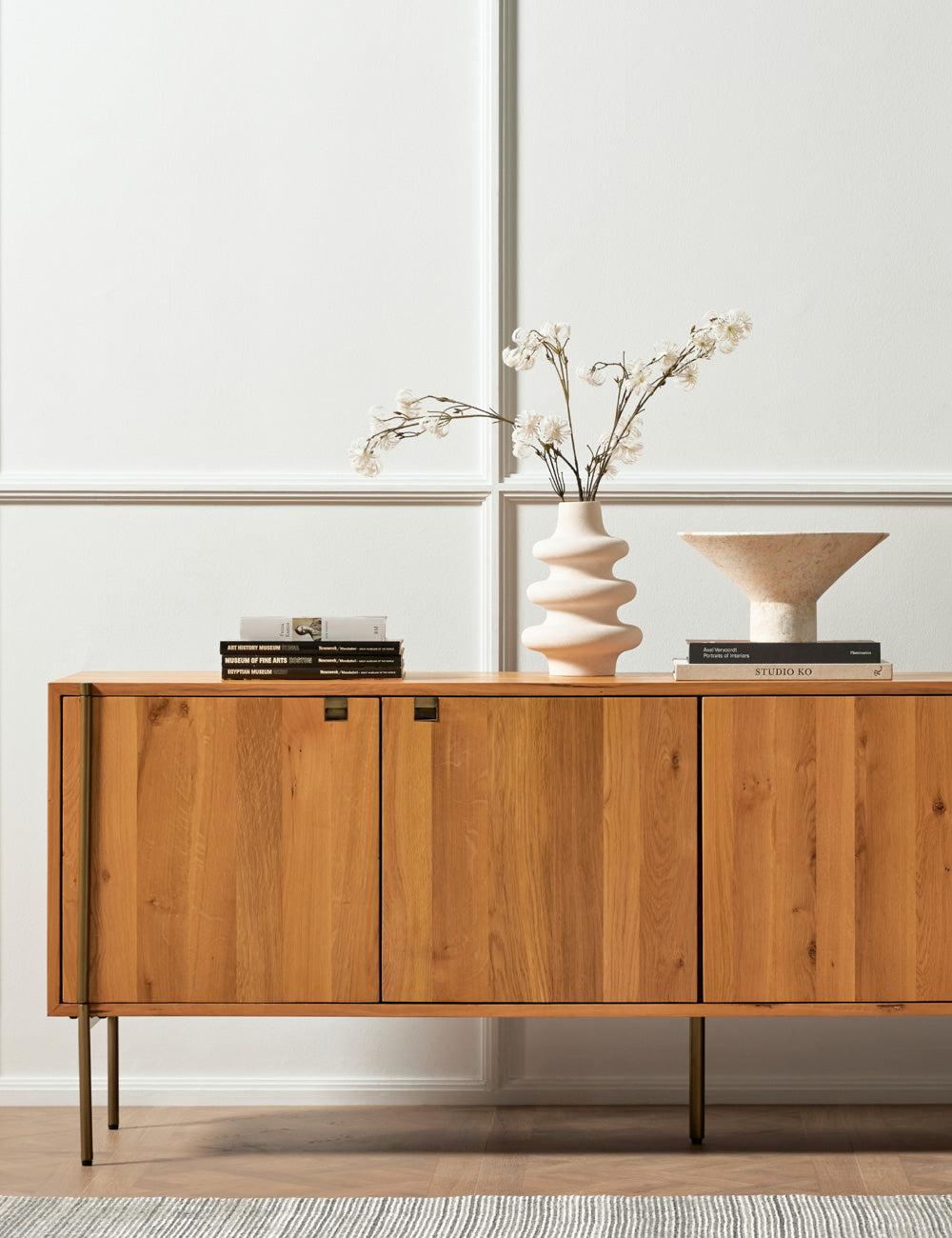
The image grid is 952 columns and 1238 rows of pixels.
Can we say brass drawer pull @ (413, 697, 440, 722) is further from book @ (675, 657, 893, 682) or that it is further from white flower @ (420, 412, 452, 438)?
white flower @ (420, 412, 452, 438)

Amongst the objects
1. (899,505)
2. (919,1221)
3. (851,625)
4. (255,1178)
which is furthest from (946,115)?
(255,1178)

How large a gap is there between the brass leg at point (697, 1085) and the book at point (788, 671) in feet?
2.23

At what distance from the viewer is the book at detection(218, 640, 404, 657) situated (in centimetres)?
224

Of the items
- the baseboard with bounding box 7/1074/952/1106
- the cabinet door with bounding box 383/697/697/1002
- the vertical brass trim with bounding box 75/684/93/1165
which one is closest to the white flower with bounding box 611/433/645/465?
the cabinet door with bounding box 383/697/697/1002

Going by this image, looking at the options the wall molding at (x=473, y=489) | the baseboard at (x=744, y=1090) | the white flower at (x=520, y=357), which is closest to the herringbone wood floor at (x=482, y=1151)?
the baseboard at (x=744, y=1090)

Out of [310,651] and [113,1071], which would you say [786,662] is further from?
[113,1071]

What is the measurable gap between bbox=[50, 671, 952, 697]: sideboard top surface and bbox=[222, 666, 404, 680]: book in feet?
0.04

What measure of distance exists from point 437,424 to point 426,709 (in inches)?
22.4

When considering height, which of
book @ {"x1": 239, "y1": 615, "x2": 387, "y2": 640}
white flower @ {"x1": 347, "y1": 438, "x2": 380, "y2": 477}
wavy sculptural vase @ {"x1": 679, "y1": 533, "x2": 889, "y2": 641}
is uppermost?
white flower @ {"x1": 347, "y1": 438, "x2": 380, "y2": 477}

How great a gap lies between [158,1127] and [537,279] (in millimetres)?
1830

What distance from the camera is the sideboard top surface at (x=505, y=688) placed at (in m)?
2.18

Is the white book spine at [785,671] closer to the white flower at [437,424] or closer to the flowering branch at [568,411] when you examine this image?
the flowering branch at [568,411]

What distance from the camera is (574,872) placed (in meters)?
2.19

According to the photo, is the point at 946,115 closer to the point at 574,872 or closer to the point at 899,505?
the point at 899,505
